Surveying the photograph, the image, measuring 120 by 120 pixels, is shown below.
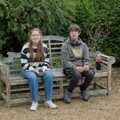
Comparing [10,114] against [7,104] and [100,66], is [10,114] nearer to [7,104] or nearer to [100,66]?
[7,104]

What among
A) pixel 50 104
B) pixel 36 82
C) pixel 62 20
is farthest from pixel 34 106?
pixel 62 20

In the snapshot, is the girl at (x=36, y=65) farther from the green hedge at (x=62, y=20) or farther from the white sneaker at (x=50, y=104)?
the green hedge at (x=62, y=20)

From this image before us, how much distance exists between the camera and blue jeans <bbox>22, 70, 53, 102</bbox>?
6703 mm

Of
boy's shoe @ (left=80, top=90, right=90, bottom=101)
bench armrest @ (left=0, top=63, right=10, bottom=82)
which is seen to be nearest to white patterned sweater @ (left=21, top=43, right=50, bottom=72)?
bench armrest @ (left=0, top=63, right=10, bottom=82)

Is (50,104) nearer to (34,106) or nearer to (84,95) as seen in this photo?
(34,106)

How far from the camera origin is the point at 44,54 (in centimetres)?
701

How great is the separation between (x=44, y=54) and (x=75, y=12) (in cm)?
217

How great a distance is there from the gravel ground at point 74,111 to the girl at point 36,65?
18 centimetres

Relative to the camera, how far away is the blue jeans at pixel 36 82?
6703 millimetres

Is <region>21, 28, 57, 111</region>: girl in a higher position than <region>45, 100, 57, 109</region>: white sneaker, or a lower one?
higher

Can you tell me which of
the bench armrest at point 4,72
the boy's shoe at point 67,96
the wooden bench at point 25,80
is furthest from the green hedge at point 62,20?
the boy's shoe at point 67,96

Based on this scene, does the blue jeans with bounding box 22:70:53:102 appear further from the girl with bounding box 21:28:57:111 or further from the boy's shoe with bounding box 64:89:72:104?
the boy's shoe with bounding box 64:89:72:104

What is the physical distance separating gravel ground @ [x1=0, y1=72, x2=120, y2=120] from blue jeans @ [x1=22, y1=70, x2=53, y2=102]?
21 cm

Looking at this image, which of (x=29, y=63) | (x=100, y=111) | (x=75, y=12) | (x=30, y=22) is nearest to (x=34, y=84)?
(x=29, y=63)
